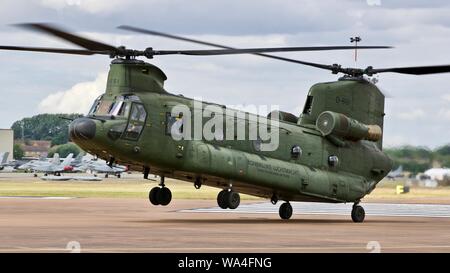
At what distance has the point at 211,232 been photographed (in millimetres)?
25844

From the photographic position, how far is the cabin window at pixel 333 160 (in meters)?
34.4

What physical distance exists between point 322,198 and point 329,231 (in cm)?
637

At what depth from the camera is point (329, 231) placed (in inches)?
1080

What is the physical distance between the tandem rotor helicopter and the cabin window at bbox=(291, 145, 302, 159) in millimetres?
35

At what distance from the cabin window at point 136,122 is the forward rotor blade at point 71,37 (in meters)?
1.96

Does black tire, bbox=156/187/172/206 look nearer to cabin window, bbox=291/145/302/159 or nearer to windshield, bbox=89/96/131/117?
windshield, bbox=89/96/131/117

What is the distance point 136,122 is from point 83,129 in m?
1.74

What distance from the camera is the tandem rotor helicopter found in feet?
93.7

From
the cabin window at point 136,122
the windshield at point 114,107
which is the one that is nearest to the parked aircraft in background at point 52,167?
the windshield at point 114,107

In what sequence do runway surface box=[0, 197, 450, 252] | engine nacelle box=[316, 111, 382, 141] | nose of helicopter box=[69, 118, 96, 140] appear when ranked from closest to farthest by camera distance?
1. runway surface box=[0, 197, 450, 252]
2. nose of helicopter box=[69, 118, 96, 140]
3. engine nacelle box=[316, 111, 382, 141]

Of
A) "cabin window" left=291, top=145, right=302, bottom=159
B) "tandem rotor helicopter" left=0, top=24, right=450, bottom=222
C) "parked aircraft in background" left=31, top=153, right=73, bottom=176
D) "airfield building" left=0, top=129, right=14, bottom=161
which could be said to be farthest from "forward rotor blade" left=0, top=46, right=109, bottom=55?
"airfield building" left=0, top=129, right=14, bottom=161
